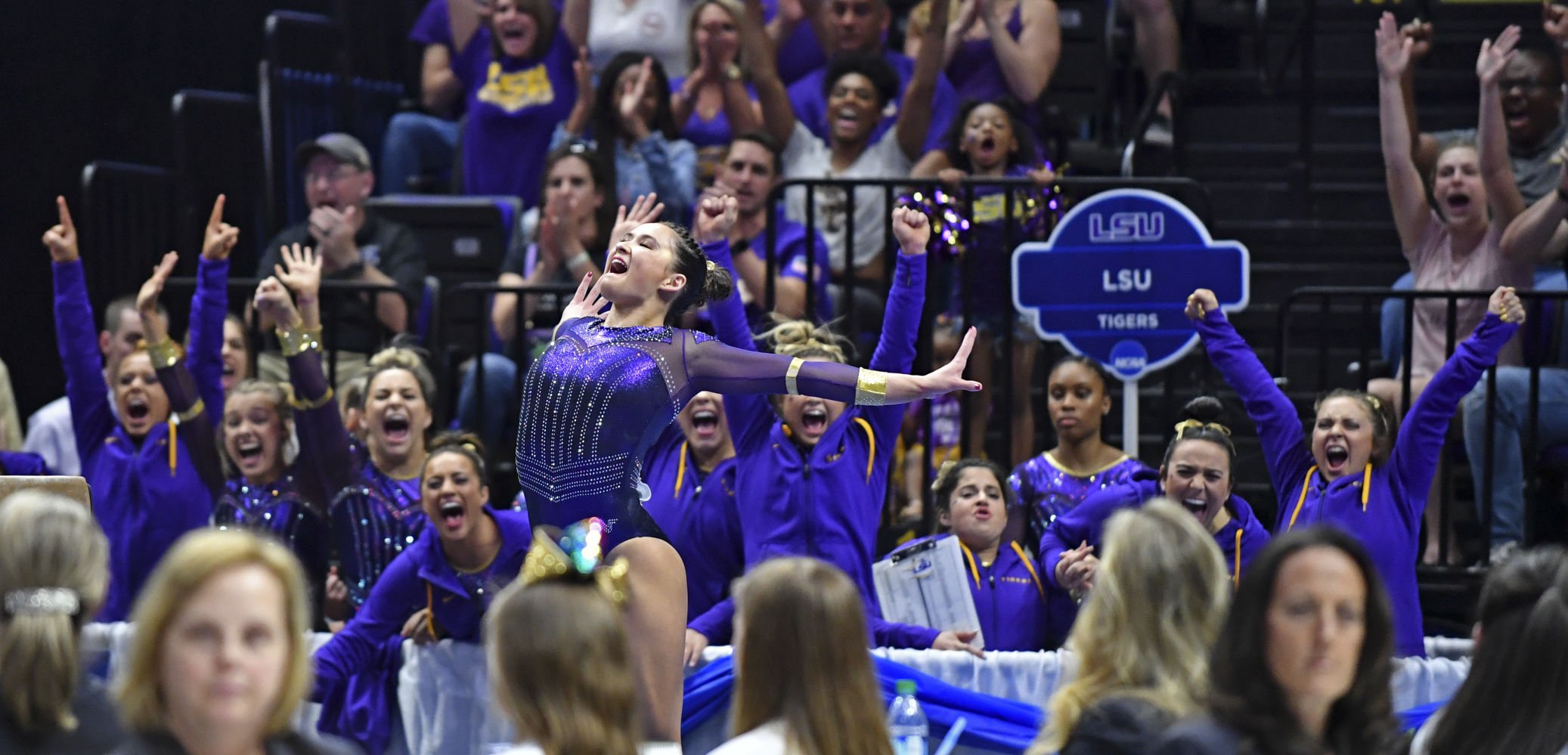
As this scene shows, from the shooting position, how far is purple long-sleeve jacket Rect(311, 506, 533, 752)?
5988mm

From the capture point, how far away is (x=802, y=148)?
26.7ft

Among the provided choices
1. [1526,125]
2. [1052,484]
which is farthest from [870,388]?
[1526,125]

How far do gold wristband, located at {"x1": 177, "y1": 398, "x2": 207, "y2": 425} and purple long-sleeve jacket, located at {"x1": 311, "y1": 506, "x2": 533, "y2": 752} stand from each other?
1118 millimetres

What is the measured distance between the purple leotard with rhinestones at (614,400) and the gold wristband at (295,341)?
196 centimetres

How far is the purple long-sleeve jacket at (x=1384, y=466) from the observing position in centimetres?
590

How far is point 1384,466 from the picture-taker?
6016 millimetres

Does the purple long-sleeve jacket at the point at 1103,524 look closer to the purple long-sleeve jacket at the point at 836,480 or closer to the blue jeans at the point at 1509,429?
the purple long-sleeve jacket at the point at 836,480

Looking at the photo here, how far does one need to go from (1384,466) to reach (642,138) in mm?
3272

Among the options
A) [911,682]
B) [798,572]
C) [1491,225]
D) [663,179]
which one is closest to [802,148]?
[663,179]

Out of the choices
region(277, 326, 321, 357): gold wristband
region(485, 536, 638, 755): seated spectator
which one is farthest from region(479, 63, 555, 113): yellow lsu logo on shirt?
region(485, 536, 638, 755): seated spectator

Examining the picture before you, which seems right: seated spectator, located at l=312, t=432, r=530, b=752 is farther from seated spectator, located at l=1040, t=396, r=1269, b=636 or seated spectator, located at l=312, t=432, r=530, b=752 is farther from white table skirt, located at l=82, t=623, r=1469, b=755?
seated spectator, located at l=1040, t=396, r=1269, b=636

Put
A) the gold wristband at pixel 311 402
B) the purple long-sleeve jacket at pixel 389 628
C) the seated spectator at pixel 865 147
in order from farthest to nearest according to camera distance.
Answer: the seated spectator at pixel 865 147, the gold wristband at pixel 311 402, the purple long-sleeve jacket at pixel 389 628

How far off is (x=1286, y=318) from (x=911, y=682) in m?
2.60

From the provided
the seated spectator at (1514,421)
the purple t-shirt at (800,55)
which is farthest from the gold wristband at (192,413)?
the seated spectator at (1514,421)
